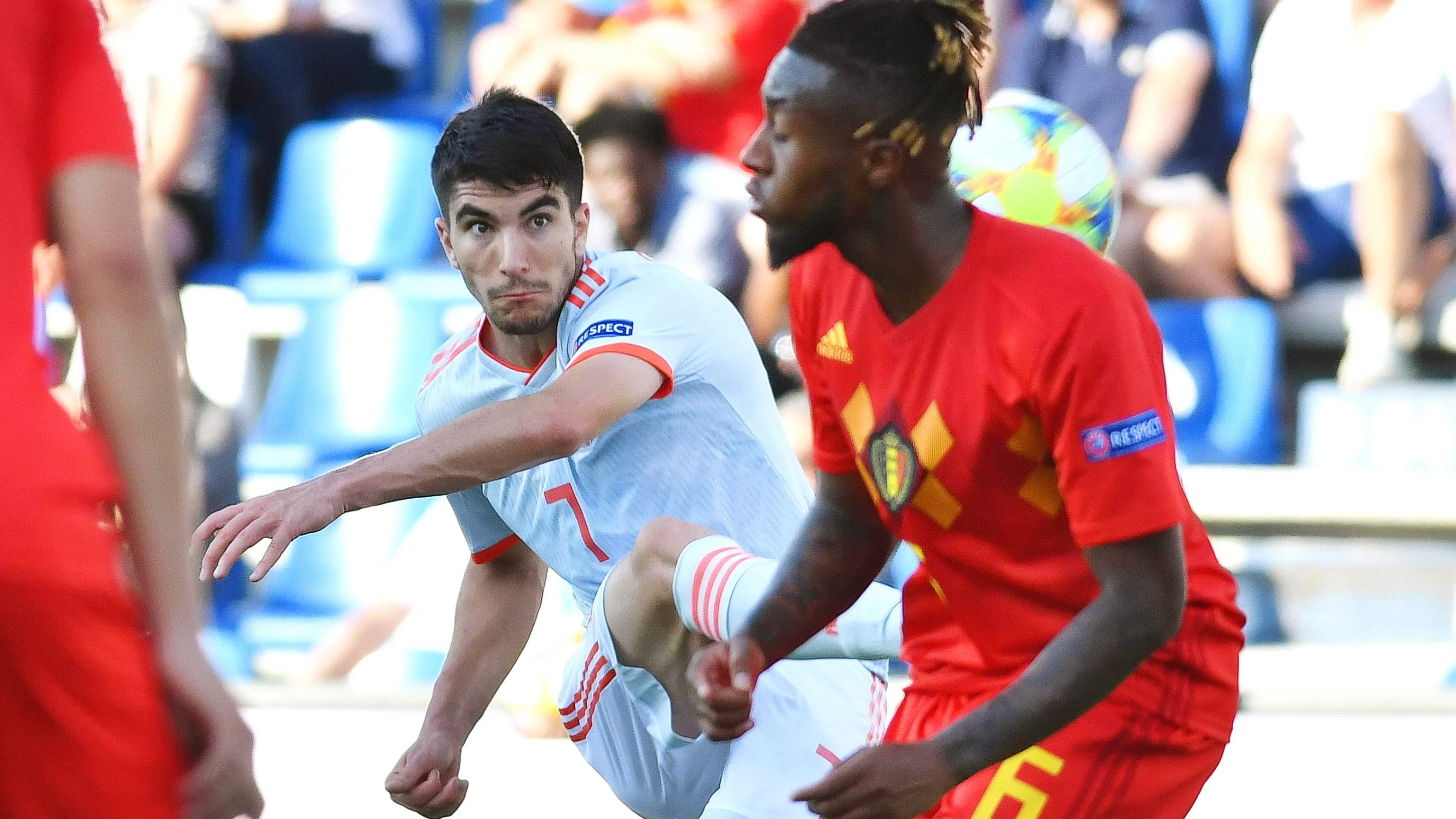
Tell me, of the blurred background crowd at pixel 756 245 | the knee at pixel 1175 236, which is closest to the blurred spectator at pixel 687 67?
the blurred background crowd at pixel 756 245

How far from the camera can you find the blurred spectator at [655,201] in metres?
6.62

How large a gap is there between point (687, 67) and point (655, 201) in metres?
0.59

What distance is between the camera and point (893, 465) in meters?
2.44

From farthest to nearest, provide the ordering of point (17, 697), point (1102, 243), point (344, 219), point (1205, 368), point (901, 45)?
point (344, 219), point (1205, 368), point (1102, 243), point (901, 45), point (17, 697)

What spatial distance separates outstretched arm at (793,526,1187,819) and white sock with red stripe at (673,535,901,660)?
1.70 feet

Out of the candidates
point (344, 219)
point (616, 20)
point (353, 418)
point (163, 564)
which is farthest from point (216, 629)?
point (163, 564)

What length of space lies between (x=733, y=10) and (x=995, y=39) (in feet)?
3.30

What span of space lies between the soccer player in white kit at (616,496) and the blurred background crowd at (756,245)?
2298mm

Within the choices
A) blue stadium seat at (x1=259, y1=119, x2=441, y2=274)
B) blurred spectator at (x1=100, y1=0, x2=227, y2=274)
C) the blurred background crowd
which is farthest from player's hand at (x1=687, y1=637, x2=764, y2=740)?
blue stadium seat at (x1=259, y1=119, x2=441, y2=274)

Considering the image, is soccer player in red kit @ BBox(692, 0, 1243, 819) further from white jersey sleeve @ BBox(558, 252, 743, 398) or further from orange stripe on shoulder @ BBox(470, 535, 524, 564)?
orange stripe on shoulder @ BBox(470, 535, 524, 564)

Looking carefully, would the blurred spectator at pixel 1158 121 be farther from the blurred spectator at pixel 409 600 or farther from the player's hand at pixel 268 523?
the player's hand at pixel 268 523

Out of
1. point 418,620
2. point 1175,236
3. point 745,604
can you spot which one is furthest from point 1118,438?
point 418,620

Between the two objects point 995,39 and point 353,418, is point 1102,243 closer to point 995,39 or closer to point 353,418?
point 995,39

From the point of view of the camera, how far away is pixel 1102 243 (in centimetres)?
375
